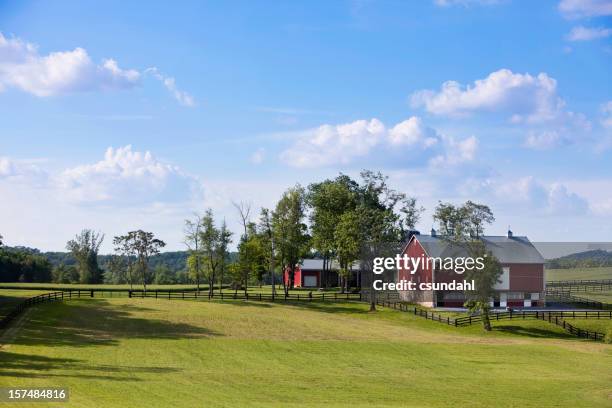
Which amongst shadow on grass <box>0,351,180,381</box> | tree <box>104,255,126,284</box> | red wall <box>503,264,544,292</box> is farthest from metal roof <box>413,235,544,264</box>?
tree <box>104,255,126,284</box>

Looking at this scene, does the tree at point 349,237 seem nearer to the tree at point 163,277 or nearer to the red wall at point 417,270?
the red wall at point 417,270

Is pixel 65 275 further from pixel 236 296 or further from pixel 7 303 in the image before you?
pixel 7 303

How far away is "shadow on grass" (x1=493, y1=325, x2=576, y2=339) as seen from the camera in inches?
2459

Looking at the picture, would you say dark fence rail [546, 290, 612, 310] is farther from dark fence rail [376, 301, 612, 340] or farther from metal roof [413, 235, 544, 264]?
dark fence rail [376, 301, 612, 340]

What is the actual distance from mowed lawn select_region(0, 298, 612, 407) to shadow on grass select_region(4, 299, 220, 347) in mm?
88

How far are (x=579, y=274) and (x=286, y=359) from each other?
8796 centimetres

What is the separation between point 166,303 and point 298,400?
4546 cm

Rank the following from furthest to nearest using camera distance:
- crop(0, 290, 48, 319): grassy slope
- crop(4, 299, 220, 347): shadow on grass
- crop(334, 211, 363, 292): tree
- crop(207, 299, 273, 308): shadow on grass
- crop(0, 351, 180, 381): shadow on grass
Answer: crop(334, 211, 363, 292): tree < crop(207, 299, 273, 308): shadow on grass < crop(0, 290, 48, 319): grassy slope < crop(4, 299, 220, 347): shadow on grass < crop(0, 351, 180, 381): shadow on grass

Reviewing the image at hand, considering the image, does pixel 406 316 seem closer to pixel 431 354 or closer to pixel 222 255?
pixel 431 354

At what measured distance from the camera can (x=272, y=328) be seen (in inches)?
2381

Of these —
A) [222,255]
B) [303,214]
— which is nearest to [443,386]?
[222,255]

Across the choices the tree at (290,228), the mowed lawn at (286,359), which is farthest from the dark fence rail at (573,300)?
the tree at (290,228)

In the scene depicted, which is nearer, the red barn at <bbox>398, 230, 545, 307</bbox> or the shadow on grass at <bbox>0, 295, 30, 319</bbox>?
the shadow on grass at <bbox>0, 295, 30, 319</bbox>

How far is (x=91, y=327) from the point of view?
5666 cm
